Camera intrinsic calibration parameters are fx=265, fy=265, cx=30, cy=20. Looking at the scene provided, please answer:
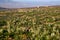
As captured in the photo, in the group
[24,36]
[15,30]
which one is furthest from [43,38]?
[15,30]

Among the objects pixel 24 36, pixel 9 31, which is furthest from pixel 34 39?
pixel 9 31

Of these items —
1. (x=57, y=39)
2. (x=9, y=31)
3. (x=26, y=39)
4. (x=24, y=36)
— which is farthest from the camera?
(x=9, y=31)

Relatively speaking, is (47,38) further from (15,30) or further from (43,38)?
(15,30)

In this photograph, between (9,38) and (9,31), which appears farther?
(9,31)

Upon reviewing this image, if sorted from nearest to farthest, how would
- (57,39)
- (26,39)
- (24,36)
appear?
(57,39) → (26,39) → (24,36)

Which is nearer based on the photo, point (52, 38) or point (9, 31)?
point (52, 38)

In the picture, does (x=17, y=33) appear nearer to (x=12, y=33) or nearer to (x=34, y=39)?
(x=12, y=33)

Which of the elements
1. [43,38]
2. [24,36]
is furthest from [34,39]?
[24,36]

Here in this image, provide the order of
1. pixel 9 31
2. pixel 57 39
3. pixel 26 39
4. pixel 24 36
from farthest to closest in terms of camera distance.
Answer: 1. pixel 9 31
2. pixel 24 36
3. pixel 26 39
4. pixel 57 39
